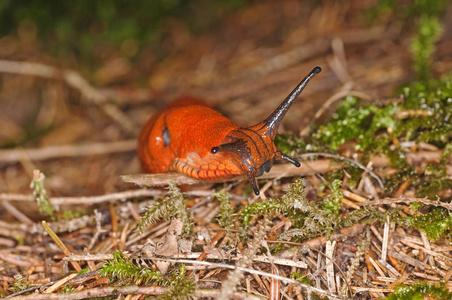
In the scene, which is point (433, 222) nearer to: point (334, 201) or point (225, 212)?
point (334, 201)

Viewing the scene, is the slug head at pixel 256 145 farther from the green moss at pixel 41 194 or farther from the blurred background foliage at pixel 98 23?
the blurred background foliage at pixel 98 23

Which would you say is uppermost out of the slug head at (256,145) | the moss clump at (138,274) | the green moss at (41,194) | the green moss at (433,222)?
the green moss at (41,194)

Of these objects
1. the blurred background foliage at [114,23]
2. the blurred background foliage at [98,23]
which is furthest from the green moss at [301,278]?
the blurred background foliage at [98,23]

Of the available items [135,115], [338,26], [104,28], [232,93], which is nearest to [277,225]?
[232,93]

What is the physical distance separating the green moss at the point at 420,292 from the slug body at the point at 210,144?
38.5 inches

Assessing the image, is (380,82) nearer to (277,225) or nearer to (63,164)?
(277,225)

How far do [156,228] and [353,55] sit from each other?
3.30 meters

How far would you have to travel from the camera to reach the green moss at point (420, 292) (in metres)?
2.11

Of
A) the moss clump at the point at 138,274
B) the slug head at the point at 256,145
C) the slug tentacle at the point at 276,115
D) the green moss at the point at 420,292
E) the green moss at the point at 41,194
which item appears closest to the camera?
the green moss at the point at 420,292

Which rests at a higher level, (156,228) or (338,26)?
(338,26)

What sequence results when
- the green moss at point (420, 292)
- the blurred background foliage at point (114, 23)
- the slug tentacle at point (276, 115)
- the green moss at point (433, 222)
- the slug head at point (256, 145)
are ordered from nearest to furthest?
the green moss at point (420, 292), the green moss at point (433, 222), the slug head at point (256, 145), the slug tentacle at point (276, 115), the blurred background foliage at point (114, 23)

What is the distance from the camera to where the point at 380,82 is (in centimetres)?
423

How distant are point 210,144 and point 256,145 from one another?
35cm

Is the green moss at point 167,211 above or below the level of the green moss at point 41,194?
below
